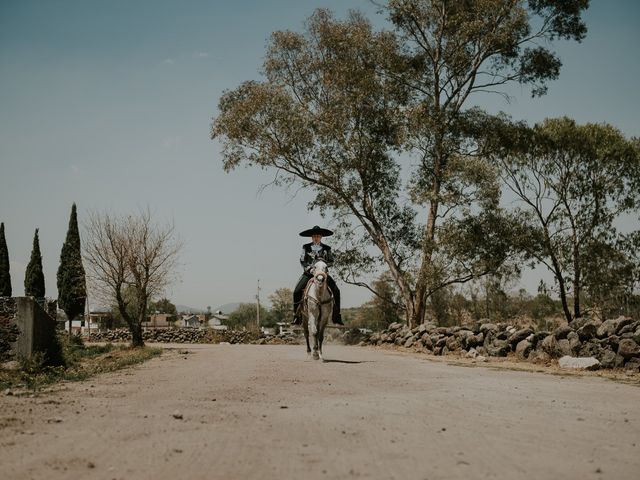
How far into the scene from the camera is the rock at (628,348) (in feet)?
40.3

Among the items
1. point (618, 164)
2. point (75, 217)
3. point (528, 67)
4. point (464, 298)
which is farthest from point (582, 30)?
point (75, 217)

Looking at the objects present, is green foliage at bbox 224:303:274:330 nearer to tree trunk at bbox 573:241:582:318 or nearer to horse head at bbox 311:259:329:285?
tree trunk at bbox 573:241:582:318

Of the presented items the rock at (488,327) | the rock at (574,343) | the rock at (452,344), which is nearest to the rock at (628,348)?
the rock at (574,343)

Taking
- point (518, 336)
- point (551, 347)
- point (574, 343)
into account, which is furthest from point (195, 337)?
point (574, 343)

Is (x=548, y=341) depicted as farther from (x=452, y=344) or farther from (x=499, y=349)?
(x=452, y=344)

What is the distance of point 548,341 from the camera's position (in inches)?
598

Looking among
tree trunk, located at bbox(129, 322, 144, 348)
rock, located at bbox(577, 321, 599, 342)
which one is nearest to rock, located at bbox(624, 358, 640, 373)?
rock, located at bbox(577, 321, 599, 342)

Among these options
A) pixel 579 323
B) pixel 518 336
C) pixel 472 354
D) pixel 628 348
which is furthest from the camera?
pixel 472 354

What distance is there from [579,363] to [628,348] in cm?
119

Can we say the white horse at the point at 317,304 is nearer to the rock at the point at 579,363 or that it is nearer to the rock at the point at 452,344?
the rock at the point at 579,363

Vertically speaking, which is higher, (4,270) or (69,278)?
(4,270)

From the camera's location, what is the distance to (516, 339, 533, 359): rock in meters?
16.0

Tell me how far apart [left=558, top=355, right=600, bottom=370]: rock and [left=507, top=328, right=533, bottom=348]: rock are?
253 centimetres

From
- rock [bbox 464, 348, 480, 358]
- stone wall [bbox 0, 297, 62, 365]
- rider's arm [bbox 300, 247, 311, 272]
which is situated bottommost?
rock [bbox 464, 348, 480, 358]
